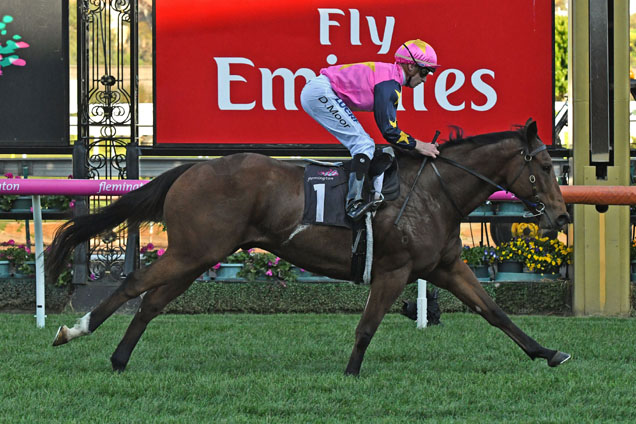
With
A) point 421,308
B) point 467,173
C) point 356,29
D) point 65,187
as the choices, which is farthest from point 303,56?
point 467,173

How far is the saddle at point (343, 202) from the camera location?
5.36 m

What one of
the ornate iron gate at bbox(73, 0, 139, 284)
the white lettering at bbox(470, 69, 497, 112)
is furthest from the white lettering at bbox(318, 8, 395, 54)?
the ornate iron gate at bbox(73, 0, 139, 284)

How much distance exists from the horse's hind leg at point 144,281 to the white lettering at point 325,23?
12.3 feet

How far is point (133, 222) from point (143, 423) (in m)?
1.80

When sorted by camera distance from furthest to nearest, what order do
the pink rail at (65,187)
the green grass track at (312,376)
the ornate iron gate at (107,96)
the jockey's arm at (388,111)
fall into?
the ornate iron gate at (107,96) < the pink rail at (65,187) < the jockey's arm at (388,111) < the green grass track at (312,376)

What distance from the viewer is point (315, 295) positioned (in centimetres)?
839

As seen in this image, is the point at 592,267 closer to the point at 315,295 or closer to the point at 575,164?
the point at 575,164

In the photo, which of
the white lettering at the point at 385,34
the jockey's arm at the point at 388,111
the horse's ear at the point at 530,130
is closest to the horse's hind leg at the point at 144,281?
the jockey's arm at the point at 388,111

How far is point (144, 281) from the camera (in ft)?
17.5

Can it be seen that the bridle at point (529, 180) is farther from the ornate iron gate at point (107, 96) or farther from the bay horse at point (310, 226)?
the ornate iron gate at point (107, 96)

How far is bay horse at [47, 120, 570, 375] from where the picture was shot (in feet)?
17.5

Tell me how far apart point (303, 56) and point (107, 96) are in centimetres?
177

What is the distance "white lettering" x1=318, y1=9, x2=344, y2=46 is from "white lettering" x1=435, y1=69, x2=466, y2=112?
104 centimetres

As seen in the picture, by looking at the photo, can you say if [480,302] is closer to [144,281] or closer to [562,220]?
[562,220]
